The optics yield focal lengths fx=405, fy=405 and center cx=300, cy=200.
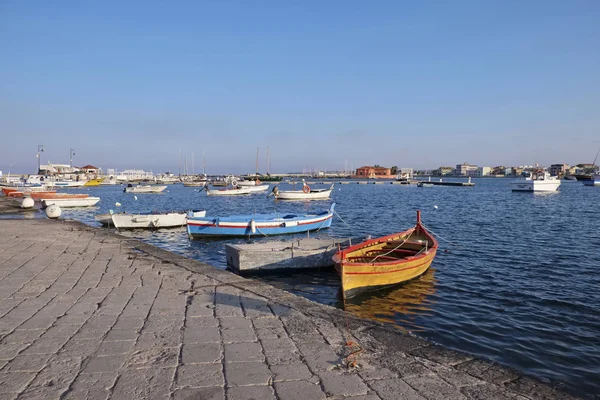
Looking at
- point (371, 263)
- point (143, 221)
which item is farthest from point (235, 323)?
point (143, 221)

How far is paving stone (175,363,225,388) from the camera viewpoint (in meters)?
4.09

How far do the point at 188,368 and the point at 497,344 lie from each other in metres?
6.49

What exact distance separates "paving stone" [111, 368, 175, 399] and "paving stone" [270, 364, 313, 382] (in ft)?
3.55

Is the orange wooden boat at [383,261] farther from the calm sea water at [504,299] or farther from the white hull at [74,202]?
the white hull at [74,202]

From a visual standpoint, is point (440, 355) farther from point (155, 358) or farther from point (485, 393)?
point (155, 358)

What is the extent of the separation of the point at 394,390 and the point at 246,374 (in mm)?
1538

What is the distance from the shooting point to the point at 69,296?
7305mm

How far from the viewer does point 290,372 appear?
4.39 meters

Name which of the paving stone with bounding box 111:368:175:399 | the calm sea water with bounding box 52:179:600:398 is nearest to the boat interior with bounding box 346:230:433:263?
the calm sea water with bounding box 52:179:600:398

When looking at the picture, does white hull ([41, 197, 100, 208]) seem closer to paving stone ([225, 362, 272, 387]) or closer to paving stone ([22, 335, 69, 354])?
paving stone ([22, 335, 69, 354])

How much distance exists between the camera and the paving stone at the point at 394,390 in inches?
156

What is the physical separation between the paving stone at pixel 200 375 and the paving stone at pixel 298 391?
1.94ft

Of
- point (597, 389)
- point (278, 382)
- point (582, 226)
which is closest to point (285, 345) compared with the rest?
point (278, 382)

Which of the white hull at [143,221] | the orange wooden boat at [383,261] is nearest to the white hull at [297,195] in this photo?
the white hull at [143,221]
